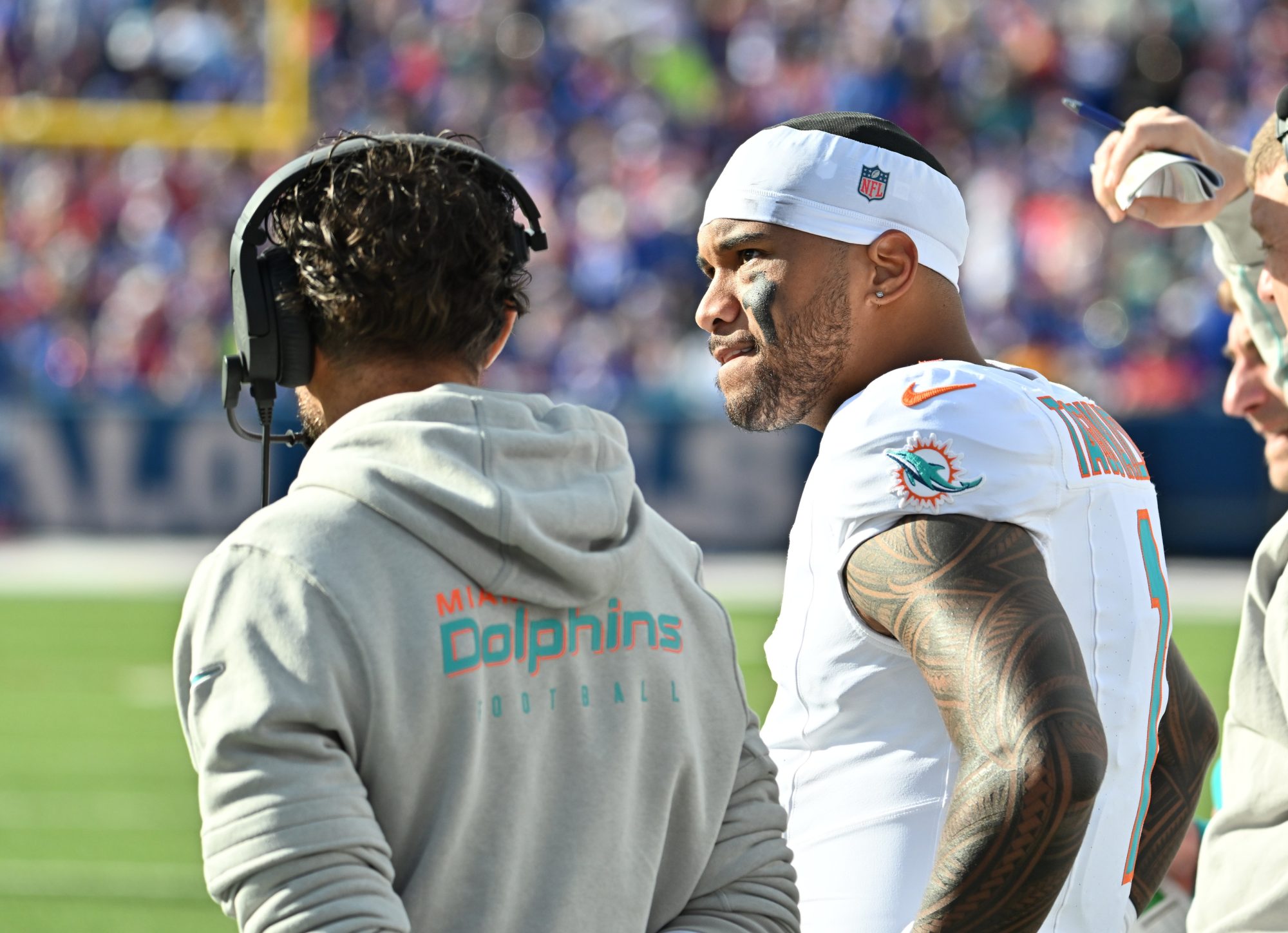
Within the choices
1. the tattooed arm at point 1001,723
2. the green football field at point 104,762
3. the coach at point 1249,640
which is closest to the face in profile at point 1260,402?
the coach at point 1249,640

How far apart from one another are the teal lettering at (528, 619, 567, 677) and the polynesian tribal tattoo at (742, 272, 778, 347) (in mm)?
720

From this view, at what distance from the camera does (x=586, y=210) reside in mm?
18359

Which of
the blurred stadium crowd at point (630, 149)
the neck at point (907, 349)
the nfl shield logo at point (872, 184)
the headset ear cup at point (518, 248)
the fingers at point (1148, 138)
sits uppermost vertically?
the fingers at point (1148, 138)

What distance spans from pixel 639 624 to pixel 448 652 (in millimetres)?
237

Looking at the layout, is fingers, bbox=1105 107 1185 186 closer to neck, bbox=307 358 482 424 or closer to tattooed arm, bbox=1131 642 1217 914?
tattooed arm, bbox=1131 642 1217 914

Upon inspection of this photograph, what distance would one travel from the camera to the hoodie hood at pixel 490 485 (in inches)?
61.6

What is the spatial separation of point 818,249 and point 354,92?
61.6ft

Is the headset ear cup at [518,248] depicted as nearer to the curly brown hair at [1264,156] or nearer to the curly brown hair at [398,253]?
the curly brown hair at [398,253]

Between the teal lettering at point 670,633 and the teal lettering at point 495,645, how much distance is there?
0.19 metres

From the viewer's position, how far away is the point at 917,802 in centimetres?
193

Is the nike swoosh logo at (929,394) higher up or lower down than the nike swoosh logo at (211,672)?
higher up

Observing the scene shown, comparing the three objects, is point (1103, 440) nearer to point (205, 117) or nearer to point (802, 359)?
point (802, 359)

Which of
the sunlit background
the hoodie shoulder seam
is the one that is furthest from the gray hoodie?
the sunlit background

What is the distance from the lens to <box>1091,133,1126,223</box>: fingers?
257cm
